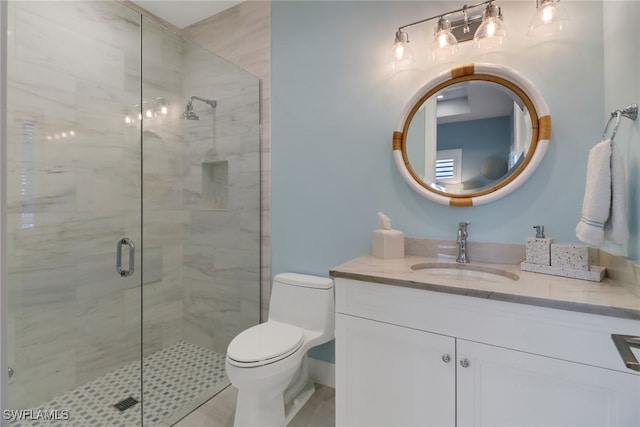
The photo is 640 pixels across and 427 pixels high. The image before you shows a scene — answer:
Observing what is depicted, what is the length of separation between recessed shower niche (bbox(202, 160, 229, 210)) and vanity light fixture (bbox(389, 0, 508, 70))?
1350mm

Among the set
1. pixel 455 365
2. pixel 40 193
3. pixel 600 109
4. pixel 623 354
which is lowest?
pixel 455 365

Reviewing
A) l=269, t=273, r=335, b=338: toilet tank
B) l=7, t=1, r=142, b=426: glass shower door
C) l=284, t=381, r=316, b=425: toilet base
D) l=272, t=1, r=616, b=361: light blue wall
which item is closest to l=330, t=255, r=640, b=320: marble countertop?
l=272, t=1, r=616, b=361: light blue wall

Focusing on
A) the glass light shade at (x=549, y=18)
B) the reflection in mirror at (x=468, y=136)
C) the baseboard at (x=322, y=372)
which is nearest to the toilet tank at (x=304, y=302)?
the baseboard at (x=322, y=372)

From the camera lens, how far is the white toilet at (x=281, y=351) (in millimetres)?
1260

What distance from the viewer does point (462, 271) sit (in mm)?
1362

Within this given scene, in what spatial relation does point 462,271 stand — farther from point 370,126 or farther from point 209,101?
point 209,101

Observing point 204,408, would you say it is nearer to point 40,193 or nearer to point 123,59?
point 40,193

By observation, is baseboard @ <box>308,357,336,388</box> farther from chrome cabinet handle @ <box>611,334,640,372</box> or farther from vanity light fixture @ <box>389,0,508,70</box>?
vanity light fixture @ <box>389,0,508,70</box>

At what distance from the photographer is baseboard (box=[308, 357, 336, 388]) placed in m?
1.79

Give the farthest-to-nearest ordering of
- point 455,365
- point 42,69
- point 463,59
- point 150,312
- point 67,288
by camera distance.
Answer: point 150,312 → point 67,288 → point 42,69 → point 463,59 → point 455,365

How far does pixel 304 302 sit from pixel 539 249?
1.16 meters

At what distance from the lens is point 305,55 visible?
1.85 m

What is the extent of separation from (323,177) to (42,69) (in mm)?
→ 1667

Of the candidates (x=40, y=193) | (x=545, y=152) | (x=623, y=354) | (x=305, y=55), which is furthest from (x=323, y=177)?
(x=40, y=193)
